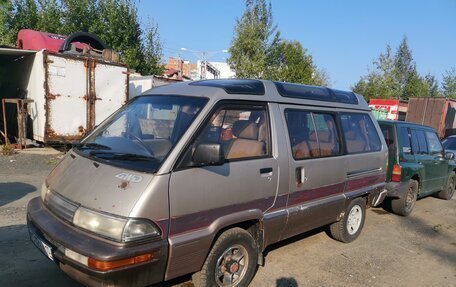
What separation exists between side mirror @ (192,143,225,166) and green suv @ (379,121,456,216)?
4495 mm

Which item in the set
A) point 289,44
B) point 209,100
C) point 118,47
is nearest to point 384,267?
point 209,100

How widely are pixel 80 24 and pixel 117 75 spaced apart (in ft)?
40.1

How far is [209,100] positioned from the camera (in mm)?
3377

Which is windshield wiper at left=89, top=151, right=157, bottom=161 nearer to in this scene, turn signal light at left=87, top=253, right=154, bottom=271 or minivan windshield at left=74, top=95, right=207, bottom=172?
minivan windshield at left=74, top=95, right=207, bottom=172

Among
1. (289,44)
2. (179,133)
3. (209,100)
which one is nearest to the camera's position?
(179,133)

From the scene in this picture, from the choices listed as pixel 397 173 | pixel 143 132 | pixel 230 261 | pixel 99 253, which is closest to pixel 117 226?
pixel 99 253

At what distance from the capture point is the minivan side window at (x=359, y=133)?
5.02m

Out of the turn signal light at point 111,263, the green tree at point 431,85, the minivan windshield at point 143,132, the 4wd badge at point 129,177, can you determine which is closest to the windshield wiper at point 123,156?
the minivan windshield at point 143,132

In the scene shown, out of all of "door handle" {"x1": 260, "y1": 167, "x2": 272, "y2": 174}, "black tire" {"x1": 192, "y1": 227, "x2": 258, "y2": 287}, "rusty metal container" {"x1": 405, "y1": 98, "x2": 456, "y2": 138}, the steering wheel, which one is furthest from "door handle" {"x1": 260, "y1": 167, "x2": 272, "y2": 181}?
"rusty metal container" {"x1": 405, "y1": 98, "x2": 456, "y2": 138}

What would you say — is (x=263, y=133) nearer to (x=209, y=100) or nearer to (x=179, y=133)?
(x=209, y=100)

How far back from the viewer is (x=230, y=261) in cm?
347

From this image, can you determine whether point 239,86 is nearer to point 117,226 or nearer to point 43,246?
point 117,226

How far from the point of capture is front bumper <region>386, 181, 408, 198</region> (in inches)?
253

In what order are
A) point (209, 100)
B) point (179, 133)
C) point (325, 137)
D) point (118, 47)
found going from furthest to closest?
1. point (118, 47)
2. point (325, 137)
3. point (209, 100)
4. point (179, 133)
